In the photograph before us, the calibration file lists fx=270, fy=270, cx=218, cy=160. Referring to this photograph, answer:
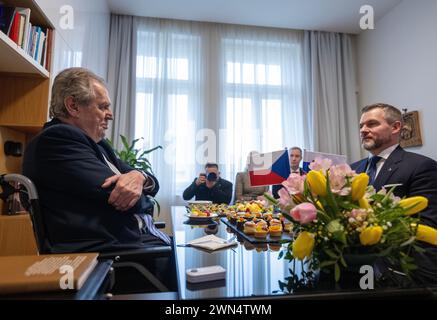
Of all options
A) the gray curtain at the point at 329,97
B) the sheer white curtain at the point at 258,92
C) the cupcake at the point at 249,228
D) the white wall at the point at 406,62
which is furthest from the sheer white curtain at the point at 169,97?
the cupcake at the point at 249,228

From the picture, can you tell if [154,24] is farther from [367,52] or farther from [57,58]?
[367,52]

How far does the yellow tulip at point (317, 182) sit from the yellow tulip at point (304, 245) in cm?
8

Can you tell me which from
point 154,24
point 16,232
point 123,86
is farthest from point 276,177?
point 154,24

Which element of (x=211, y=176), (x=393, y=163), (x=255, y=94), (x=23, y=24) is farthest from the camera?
(x=255, y=94)

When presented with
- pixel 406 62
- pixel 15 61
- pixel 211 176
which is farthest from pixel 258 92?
pixel 15 61

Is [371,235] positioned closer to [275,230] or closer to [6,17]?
[275,230]

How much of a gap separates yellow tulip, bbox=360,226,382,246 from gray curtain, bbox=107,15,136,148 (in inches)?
137

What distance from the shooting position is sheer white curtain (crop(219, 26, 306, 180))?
3.89 m

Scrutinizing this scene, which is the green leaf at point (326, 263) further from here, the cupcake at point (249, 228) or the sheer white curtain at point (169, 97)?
the sheer white curtain at point (169, 97)

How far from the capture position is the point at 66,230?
2.82 feet

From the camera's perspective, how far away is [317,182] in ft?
1.75

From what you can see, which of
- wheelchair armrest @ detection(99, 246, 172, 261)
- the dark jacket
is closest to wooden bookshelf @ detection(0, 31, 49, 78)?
wheelchair armrest @ detection(99, 246, 172, 261)

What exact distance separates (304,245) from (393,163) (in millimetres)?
1209

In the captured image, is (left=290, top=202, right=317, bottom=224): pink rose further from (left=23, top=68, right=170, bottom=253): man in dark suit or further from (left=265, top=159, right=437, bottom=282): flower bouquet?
(left=23, top=68, right=170, bottom=253): man in dark suit
